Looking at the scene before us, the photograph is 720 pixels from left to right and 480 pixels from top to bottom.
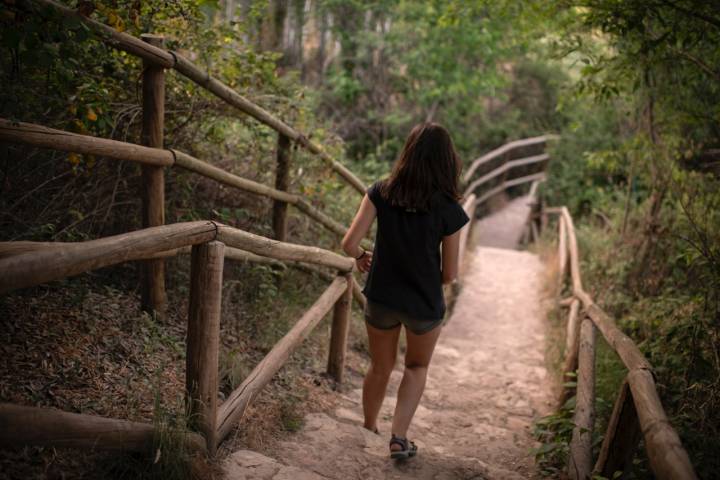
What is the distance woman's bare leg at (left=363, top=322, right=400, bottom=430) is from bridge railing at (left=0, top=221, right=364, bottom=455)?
1.42ft

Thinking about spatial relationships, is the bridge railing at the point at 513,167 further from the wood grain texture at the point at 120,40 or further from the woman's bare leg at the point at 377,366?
the wood grain texture at the point at 120,40

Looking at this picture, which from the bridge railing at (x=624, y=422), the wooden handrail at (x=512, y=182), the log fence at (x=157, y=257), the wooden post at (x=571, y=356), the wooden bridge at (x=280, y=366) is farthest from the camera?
the wooden handrail at (x=512, y=182)

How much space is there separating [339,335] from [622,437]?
1.99 metres

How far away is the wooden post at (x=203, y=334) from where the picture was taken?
2186mm

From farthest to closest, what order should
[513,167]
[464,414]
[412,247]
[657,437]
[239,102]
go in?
[513,167], [464,414], [239,102], [412,247], [657,437]

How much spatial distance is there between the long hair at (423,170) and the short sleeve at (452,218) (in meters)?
0.06

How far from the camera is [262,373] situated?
2.77 metres

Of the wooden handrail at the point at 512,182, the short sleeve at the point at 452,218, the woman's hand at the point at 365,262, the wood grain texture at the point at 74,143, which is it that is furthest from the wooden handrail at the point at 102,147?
the wooden handrail at the point at 512,182

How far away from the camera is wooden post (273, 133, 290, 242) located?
459cm

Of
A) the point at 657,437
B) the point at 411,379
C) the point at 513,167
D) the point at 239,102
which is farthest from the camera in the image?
the point at 513,167

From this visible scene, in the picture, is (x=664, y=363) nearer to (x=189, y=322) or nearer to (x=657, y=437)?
(x=657, y=437)

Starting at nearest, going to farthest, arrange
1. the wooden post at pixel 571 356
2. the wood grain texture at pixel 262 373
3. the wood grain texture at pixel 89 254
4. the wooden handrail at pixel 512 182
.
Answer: the wood grain texture at pixel 89 254 < the wood grain texture at pixel 262 373 < the wooden post at pixel 571 356 < the wooden handrail at pixel 512 182

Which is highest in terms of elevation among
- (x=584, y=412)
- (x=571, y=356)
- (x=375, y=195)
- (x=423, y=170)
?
(x=423, y=170)

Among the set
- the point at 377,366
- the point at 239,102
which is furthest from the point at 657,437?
the point at 239,102
